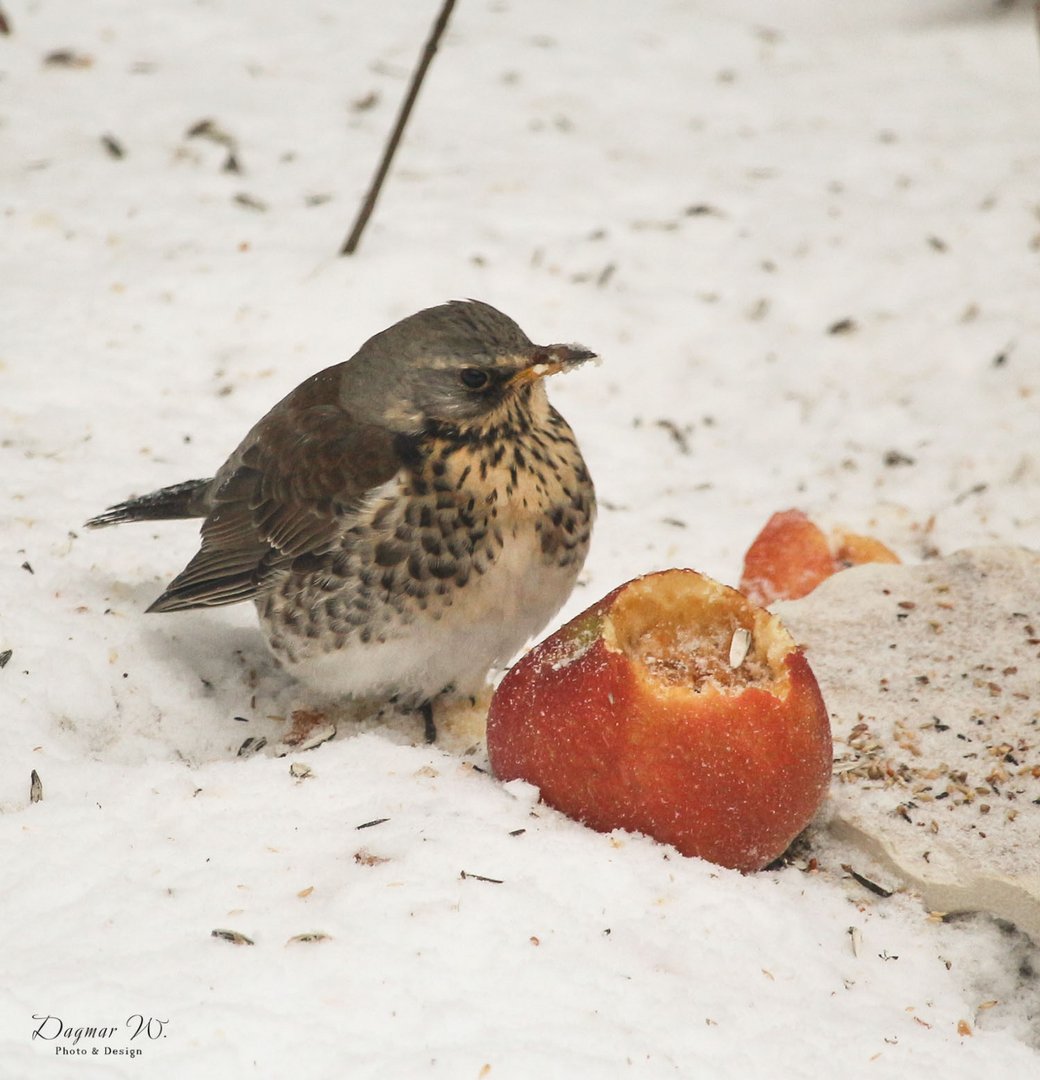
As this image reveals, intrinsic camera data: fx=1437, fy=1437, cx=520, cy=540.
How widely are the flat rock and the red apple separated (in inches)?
8.1

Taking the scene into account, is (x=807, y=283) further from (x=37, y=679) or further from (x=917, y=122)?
(x=37, y=679)

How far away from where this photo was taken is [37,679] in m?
3.75

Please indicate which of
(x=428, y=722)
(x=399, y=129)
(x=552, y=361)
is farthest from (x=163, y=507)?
(x=399, y=129)

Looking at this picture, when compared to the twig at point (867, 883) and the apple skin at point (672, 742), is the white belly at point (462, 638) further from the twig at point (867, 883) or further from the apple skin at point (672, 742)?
the twig at point (867, 883)

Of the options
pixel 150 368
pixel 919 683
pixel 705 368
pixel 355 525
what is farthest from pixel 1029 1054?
pixel 150 368

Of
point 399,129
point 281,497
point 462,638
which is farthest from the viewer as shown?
point 399,129

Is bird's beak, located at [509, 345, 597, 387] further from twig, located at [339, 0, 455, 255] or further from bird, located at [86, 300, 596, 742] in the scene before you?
twig, located at [339, 0, 455, 255]

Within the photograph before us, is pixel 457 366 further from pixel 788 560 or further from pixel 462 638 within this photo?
pixel 788 560

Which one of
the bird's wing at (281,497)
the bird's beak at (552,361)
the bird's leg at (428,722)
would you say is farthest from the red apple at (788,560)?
the bird's wing at (281,497)

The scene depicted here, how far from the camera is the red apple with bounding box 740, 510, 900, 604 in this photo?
14.6ft

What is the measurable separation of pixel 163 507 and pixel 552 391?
185 centimetres

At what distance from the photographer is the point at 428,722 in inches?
159

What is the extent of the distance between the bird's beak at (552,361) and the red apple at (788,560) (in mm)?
1186

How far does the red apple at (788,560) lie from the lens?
4.46 metres
